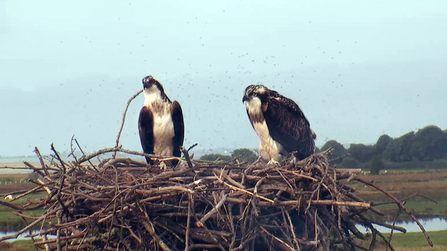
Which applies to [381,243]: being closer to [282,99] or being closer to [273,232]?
[282,99]

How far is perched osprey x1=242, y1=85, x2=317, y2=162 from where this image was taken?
270 inches

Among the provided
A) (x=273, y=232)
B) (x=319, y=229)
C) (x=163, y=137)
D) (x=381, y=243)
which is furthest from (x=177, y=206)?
(x=381, y=243)

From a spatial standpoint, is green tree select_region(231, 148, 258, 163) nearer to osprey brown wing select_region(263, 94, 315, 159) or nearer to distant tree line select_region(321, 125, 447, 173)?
osprey brown wing select_region(263, 94, 315, 159)

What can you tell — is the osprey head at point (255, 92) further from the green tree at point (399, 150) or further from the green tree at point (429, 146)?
the green tree at point (429, 146)

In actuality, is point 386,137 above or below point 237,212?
above

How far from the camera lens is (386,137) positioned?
57.4m

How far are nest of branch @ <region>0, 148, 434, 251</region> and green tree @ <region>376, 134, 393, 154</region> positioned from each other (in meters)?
51.0

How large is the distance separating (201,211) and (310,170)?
3.53 ft

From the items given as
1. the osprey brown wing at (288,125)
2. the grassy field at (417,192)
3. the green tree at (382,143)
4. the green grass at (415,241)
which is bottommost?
the green grass at (415,241)

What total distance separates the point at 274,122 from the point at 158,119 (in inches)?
53.8

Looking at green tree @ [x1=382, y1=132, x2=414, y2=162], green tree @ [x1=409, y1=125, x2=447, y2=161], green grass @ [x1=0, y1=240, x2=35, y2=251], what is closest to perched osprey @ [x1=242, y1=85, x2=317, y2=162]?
green grass @ [x1=0, y1=240, x2=35, y2=251]

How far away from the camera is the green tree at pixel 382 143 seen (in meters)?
55.0

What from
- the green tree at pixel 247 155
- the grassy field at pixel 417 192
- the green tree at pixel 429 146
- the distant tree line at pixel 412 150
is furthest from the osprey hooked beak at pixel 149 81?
the green tree at pixel 429 146

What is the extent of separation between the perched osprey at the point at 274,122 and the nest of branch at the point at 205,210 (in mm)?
1502
